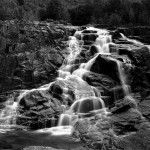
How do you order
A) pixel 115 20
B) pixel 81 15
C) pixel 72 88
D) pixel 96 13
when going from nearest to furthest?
pixel 72 88 → pixel 115 20 → pixel 96 13 → pixel 81 15

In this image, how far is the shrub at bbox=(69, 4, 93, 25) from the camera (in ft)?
149

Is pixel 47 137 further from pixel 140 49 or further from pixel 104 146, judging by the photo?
pixel 140 49

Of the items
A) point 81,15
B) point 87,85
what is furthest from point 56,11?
point 87,85

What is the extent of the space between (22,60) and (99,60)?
23.7 ft

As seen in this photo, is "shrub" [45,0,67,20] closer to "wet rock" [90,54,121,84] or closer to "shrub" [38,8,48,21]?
"shrub" [38,8,48,21]

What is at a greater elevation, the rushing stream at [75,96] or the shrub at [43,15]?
the shrub at [43,15]

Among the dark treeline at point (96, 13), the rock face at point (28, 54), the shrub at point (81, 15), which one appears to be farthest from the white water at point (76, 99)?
the shrub at point (81, 15)

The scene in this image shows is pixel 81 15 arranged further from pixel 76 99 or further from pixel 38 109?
pixel 38 109

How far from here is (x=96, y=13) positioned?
145ft

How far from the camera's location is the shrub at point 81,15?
45.4 m

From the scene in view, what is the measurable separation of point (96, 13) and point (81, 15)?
3.02 metres

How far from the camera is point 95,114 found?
18.5 metres

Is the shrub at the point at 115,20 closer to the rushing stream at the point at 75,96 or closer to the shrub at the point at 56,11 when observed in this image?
the shrub at the point at 56,11

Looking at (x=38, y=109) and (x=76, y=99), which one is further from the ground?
(x=76, y=99)
